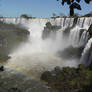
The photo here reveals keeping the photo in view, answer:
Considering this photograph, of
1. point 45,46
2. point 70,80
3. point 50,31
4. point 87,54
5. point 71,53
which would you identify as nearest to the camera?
point 70,80

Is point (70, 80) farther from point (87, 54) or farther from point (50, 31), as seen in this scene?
point (50, 31)

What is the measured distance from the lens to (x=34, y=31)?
37969 millimetres

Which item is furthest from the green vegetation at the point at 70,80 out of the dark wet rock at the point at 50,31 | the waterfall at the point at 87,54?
the dark wet rock at the point at 50,31

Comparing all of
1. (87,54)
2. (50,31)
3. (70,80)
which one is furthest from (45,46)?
(70,80)

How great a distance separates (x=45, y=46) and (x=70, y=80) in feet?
60.6

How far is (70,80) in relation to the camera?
14.6 metres

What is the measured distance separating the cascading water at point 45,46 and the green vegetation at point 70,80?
2.51 meters

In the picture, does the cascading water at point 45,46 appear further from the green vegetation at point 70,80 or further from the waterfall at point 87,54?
the green vegetation at point 70,80

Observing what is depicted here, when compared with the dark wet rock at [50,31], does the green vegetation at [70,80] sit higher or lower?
lower

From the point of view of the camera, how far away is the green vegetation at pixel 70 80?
13.2 m

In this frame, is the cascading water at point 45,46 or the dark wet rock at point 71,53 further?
the dark wet rock at point 71,53

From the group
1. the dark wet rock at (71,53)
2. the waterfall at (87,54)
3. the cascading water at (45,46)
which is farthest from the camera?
the dark wet rock at (71,53)

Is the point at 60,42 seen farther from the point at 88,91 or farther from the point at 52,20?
the point at 88,91

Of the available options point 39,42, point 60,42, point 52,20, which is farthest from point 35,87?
point 52,20
